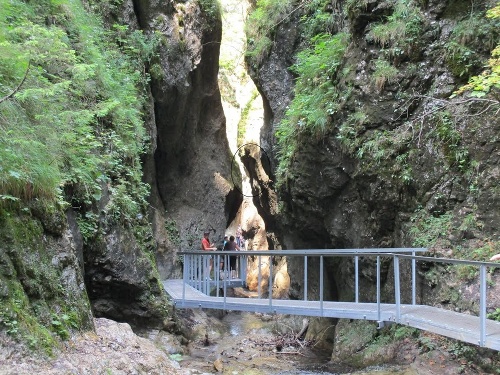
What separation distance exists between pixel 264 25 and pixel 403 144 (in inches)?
374

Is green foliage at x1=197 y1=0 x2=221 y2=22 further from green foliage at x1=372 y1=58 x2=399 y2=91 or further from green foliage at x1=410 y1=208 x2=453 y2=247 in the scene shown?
green foliage at x1=410 y1=208 x2=453 y2=247

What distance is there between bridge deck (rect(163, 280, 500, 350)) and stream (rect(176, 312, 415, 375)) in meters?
0.93

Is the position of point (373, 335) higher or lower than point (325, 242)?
lower

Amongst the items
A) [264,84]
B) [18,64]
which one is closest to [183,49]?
[264,84]

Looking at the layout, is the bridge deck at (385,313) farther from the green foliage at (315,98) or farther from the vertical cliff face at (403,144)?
the green foliage at (315,98)

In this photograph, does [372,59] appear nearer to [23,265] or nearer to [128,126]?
[128,126]

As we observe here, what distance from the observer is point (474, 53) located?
29.7 feet

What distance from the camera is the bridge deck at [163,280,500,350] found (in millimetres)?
5918

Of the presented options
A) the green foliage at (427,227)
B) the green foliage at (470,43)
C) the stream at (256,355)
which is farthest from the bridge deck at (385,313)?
the green foliage at (470,43)

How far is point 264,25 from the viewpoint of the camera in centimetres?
1727

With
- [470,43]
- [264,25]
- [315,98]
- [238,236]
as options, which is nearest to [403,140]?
[470,43]

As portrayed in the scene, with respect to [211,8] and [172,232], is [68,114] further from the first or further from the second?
[211,8]

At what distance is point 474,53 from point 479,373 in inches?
231

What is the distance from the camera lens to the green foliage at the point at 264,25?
16641 mm
